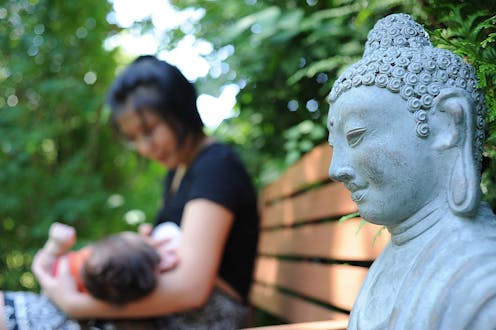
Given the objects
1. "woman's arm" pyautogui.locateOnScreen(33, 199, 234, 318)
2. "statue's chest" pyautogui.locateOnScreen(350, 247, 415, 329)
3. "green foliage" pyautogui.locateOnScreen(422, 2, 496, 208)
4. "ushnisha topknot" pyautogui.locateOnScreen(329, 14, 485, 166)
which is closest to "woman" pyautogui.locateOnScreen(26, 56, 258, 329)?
"woman's arm" pyautogui.locateOnScreen(33, 199, 234, 318)

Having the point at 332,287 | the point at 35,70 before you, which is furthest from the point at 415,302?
the point at 35,70

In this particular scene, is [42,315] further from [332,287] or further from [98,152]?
[98,152]

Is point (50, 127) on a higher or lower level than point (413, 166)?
lower

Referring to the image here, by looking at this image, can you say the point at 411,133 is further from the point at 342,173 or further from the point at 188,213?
the point at 188,213

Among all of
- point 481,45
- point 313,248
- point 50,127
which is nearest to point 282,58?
point 313,248

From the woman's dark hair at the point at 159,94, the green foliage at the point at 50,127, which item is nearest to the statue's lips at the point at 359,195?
the woman's dark hair at the point at 159,94

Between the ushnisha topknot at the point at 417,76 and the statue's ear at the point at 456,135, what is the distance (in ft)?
0.06

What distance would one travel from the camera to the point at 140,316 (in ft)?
7.63

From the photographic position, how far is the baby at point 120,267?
222 centimetres

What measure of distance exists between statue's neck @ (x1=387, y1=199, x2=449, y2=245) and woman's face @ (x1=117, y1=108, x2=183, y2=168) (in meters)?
1.74

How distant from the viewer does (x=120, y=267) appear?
7.26 ft

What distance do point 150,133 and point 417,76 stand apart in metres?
1.81

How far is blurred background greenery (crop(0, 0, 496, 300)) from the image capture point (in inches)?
104

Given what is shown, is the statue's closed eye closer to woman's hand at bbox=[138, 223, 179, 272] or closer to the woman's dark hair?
woman's hand at bbox=[138, 223, 179, 272]
